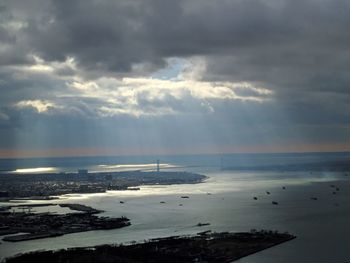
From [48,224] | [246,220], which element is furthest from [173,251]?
[246,220]

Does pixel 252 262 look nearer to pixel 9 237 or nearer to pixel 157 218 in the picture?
pixel 9 237

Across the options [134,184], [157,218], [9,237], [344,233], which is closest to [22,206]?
[157,218]

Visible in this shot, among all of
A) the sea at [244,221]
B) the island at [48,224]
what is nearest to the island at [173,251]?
the sea at [244,221]

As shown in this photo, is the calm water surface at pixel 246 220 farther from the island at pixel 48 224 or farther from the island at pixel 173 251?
the island at pixel 48 224

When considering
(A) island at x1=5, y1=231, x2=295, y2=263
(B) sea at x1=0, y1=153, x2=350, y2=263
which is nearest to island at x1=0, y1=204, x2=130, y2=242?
(B) sea at x1=0, y1=153, x2=350, y2=263

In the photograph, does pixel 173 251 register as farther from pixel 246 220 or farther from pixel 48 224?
pixel 246 220
